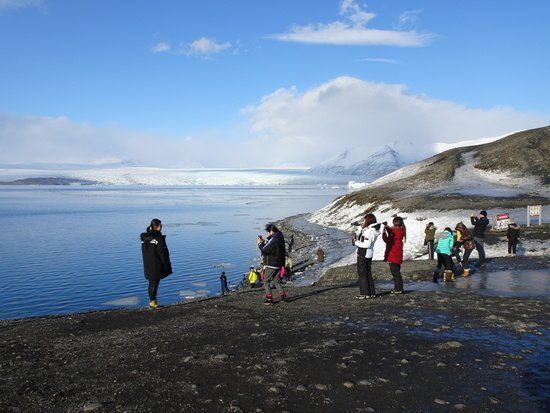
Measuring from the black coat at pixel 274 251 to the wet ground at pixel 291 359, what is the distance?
144cm

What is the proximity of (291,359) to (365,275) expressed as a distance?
664cm

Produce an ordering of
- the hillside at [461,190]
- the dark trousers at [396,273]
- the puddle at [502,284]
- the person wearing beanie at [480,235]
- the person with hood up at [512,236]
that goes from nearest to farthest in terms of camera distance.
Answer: the dark trousers at [396,273] → the puddle at [502,284] → the person wearing beanie at [480,235] → the person with hood up at [512,236] → the hillside at [461,190]

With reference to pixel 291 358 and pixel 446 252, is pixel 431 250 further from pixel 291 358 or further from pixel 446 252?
pixel 291 358

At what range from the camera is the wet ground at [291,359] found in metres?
6.96

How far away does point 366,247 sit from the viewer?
1419cm

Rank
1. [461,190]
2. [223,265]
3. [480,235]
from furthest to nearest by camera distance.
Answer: [461,190]
[223,265]
[480,235]

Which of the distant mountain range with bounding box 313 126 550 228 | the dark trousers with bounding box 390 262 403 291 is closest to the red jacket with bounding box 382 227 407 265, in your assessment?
the dark trousers with bounding box 390 262 403 291

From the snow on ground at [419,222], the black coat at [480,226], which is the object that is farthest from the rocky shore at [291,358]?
the snow on ground at [419,222]

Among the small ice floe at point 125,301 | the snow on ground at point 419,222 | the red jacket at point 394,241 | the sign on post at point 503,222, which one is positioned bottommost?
the small ice floe at point 125,301

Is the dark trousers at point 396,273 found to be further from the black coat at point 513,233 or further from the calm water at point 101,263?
the calm water at point 101,263

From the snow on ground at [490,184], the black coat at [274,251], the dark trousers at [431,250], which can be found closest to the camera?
the black coat at [274,251]

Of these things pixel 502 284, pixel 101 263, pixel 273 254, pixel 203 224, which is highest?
pixel 273 254

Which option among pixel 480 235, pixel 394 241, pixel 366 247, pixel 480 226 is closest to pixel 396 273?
pixel 394 241

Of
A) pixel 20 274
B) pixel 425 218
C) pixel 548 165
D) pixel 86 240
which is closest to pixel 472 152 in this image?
pixel 548 165
